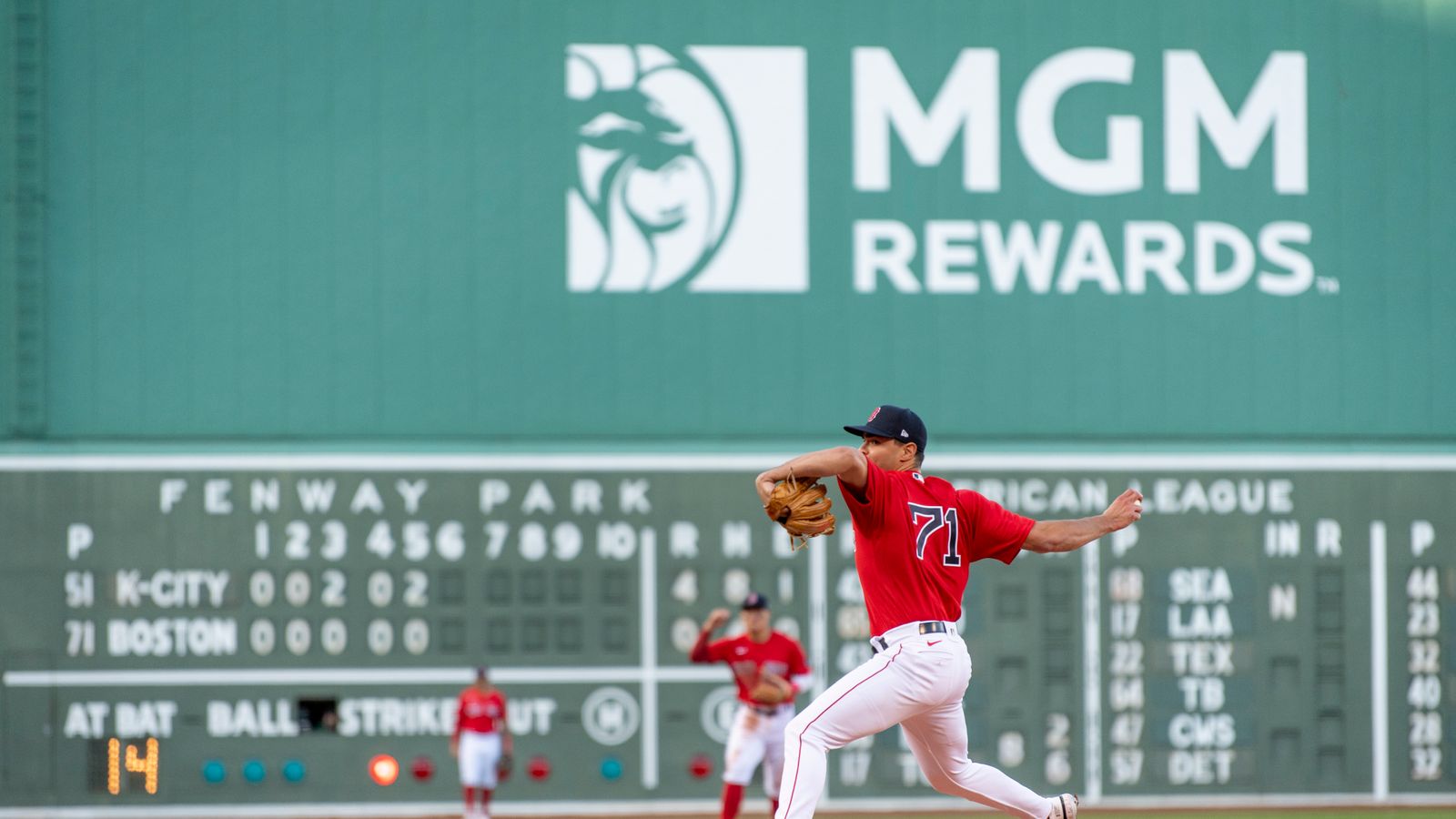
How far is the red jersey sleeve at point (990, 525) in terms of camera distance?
649cm

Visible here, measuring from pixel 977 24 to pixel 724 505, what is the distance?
404 cm

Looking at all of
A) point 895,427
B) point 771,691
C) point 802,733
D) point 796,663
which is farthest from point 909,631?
point 796,663

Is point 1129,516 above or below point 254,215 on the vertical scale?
below

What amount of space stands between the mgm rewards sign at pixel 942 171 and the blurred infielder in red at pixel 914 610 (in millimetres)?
5317

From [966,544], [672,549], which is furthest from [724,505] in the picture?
[966,544]

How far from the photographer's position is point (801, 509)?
18.6 ft

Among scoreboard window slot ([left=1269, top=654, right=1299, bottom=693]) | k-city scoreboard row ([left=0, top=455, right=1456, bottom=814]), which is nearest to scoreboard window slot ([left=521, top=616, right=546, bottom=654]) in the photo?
k-city scoreboard row ([left=0, top=455, right=1456, bottom=814])

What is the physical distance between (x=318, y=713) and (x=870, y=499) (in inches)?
242

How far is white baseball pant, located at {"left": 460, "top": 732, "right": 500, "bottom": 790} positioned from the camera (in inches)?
416

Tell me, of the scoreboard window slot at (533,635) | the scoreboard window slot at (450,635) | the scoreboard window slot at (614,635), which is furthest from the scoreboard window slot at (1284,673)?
the scoreboard window slot at (450,635)

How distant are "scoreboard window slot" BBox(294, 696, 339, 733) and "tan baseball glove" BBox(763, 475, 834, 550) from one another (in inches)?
239

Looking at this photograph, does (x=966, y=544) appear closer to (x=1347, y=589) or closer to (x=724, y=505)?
(x=724, y=505)

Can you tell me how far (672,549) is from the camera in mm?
11156

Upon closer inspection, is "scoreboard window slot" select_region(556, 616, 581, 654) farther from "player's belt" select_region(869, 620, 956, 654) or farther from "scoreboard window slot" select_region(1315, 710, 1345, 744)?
"scoreboard window slot" select_region(1315, 710, 1345, 744)
